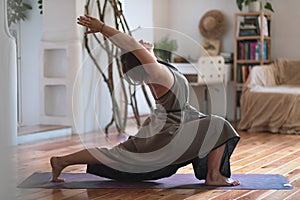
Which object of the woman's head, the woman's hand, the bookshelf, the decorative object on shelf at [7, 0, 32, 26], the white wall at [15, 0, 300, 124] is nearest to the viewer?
the woman's hand

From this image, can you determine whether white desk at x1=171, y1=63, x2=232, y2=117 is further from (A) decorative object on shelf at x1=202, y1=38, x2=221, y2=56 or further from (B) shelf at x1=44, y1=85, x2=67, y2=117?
(B) shelf at x1=44, y1=85, x2=67, y2=117

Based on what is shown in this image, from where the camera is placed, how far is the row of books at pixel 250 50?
606 centimetres

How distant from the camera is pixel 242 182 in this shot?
124 inches

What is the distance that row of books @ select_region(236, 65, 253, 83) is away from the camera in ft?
20.0

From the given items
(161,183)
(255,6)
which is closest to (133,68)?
(161,183)

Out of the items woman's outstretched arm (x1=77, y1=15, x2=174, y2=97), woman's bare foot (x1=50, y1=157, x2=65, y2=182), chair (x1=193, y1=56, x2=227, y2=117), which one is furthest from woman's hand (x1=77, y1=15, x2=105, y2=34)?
chair (x1=193, y1=56, x2=227, y2=117)

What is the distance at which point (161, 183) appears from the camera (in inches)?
124

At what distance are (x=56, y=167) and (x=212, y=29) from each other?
4009mm

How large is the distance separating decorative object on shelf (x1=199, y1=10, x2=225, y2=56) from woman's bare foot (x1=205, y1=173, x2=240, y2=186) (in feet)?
12.1

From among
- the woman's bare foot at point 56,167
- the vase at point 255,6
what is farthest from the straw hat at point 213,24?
the woman's bare foot at point 56,167

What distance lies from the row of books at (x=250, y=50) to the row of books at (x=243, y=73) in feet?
0.35

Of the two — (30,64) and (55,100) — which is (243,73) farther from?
(30,64)

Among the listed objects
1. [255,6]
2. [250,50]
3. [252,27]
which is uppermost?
A: [255,6]

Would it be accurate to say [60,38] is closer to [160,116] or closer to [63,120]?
[63,120]
